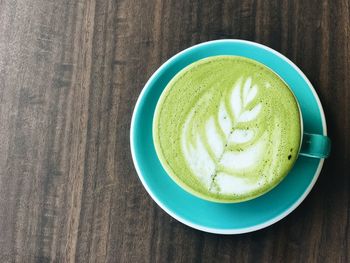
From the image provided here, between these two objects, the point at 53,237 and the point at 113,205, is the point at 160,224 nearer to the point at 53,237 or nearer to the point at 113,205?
the point at 113,205

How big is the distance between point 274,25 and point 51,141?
1.56 ft

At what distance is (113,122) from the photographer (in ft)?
3.08

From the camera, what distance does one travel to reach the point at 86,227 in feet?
3.03

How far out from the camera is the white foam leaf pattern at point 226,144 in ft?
2.62

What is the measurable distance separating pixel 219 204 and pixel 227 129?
0.14 metres

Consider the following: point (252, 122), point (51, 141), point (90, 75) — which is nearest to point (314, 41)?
point (252, 122)

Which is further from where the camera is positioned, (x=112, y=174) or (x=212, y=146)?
(x=112, y=174)

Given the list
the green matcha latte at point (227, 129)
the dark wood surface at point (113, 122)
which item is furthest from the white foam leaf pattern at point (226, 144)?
the dark wood surface at point (113, 122)

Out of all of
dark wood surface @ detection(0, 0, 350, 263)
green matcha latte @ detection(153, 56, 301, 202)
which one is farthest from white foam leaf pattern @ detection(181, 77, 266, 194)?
dark wood surface @ detection(0, 0, 350, 263)

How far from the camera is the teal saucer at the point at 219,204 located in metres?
0.84

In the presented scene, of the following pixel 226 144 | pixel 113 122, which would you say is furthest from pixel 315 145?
pixel 113 122

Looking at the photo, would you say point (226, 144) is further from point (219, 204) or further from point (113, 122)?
point (113, 122)

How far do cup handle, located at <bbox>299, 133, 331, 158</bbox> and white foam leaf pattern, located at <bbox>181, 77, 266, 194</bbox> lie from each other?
69mm

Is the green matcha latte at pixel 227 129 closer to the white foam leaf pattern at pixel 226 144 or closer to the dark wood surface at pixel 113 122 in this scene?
the white foam leaf pattern at pixel 226 144
